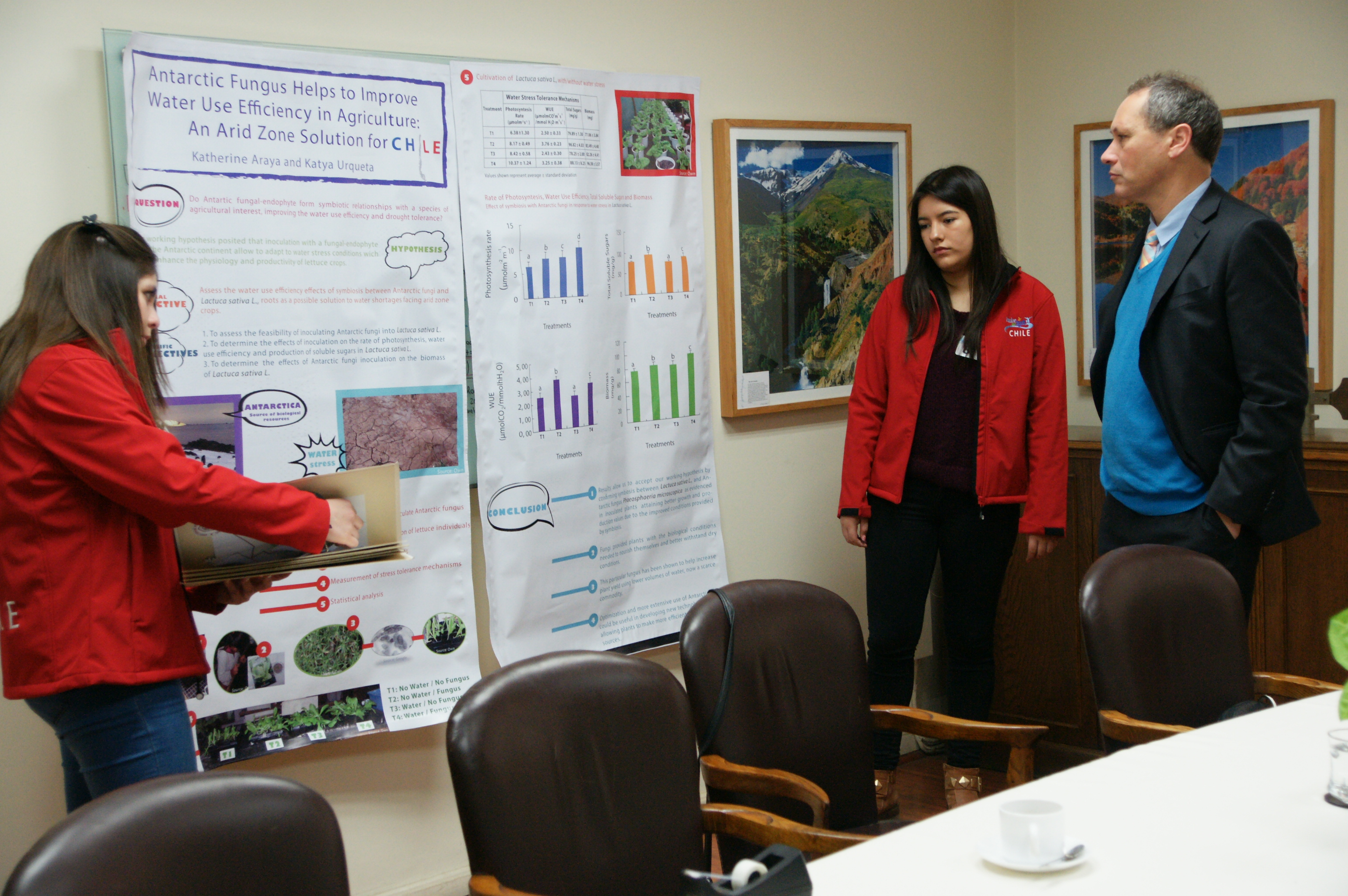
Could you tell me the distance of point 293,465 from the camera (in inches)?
101

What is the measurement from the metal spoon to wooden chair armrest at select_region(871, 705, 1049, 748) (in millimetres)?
630

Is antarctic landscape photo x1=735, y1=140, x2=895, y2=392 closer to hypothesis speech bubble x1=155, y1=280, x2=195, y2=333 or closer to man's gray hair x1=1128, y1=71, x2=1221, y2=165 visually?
man's gray hair x1=1128, y1=71, x2=1221, y2=165

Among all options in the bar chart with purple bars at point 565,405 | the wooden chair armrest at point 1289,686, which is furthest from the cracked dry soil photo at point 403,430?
the wooden chair armrest at point 1289,686

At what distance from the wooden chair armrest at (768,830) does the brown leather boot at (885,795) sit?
2.13 feet

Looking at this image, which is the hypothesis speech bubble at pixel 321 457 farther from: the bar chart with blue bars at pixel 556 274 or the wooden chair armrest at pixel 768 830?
the wooden chair armrest at pixel 768 830

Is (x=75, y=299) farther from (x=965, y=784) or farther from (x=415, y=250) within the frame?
(x=965, y=784)

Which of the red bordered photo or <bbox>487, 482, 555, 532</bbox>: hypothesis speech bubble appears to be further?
the red bordered photo

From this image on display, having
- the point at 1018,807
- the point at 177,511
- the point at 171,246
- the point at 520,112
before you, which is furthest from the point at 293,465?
the point at 1018,807

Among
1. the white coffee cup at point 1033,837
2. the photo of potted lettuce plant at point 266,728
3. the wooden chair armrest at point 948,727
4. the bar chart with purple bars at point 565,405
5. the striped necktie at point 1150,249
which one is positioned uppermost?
the striped necktie at point 1150,249

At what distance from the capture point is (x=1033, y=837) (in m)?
1.32

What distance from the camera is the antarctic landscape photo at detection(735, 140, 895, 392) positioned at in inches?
136

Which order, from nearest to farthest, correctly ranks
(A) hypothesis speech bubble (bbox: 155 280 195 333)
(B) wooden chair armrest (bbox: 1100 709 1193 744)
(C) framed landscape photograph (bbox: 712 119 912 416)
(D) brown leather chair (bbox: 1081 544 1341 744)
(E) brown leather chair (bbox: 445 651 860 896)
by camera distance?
(E) brown leather chair (bbox: 445 651 860 896)
(B) wooden chair armrest (bbox: 1100 709 1193 744)
(D) brown leather chair (bbox: 1081 544 1341 744)
(A) hypothesis speech bubble (bbox: 155 280 195 333)
(C) framed landscape photograph (bbox: 712 119 912 416)

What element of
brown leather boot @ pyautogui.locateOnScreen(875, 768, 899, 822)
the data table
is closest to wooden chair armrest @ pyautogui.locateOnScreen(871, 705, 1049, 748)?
brown leather boot @ pyautogui.locateOnScreen(875, 768, 899, 822)

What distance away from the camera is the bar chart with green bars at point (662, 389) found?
3164 millimetres
